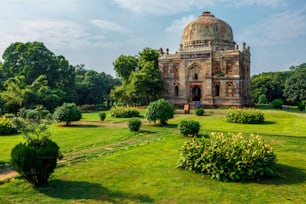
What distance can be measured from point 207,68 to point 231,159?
2598 centimetres

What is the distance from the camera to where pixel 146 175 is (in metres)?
8.55

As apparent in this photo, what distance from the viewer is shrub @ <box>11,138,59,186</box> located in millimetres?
7203

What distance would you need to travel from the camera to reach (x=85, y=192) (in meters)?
7.24

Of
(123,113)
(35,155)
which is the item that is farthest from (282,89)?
(35,155)

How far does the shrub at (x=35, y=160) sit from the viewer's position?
7.20m

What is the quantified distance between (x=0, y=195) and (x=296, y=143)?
39.7 feet

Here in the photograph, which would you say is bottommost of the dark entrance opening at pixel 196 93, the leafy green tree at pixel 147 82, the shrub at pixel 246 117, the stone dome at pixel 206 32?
the shrub at pixel 246 117

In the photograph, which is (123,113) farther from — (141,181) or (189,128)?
(141,181)

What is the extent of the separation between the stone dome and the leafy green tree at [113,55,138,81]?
24.7 ft

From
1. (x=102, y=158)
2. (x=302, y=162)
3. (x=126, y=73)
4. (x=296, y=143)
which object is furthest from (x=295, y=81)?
(x=102, y=158)

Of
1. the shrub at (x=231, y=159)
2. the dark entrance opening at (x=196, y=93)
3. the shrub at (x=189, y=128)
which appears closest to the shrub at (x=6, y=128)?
the shrub at (x=189, y=128)

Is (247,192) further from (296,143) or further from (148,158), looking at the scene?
(296,143)

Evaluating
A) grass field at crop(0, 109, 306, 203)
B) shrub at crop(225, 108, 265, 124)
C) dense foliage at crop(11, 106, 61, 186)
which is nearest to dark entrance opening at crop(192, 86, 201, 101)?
shrub at crop(225, 108, 265, 124)

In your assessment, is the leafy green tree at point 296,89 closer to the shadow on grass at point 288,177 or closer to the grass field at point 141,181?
the grass field at point 141,181
